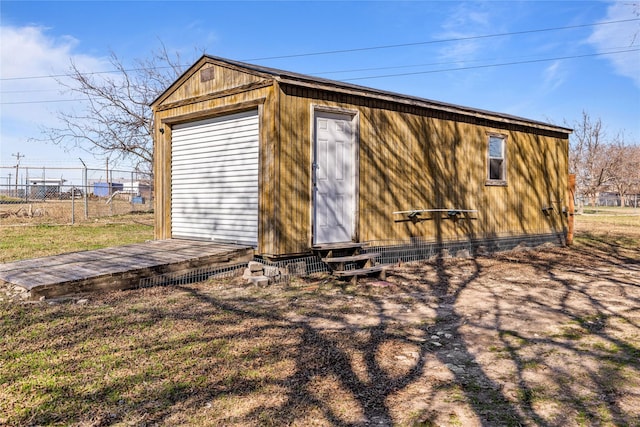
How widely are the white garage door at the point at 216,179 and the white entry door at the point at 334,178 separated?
981mm

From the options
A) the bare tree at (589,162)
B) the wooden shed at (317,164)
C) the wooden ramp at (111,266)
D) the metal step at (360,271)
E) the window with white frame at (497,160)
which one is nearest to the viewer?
the wooden ramp at (111,266)

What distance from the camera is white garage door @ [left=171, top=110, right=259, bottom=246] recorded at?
7.49 metres

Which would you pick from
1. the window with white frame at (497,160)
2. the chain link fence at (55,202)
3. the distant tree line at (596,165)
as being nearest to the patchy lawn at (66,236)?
the chain link fence at (55,202)

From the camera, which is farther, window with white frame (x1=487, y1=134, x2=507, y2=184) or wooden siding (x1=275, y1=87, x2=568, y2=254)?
window with white frame (x1=487, y1=134, x2=507, y2=184)

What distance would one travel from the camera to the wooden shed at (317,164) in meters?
7.00

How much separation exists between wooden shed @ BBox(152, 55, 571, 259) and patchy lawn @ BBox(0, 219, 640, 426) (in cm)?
150

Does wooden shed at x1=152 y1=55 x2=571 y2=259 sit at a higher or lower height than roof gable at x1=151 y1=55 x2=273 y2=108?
lower

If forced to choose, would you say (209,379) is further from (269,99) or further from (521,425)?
(269,99)

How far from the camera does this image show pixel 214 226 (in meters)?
8.26

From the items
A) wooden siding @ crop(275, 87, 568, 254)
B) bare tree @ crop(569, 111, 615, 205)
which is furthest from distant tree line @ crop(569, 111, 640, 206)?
wooden siding @ crop(275, 87, 568, 254)

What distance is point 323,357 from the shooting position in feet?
12.1

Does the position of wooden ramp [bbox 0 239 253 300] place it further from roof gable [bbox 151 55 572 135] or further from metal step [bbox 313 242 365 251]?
roof gable [bbox 151 55 572 135]

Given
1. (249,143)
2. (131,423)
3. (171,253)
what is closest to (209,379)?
(131,423)

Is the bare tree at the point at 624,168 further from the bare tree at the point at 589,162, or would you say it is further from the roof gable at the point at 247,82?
the roof gable at the point at 247,82
